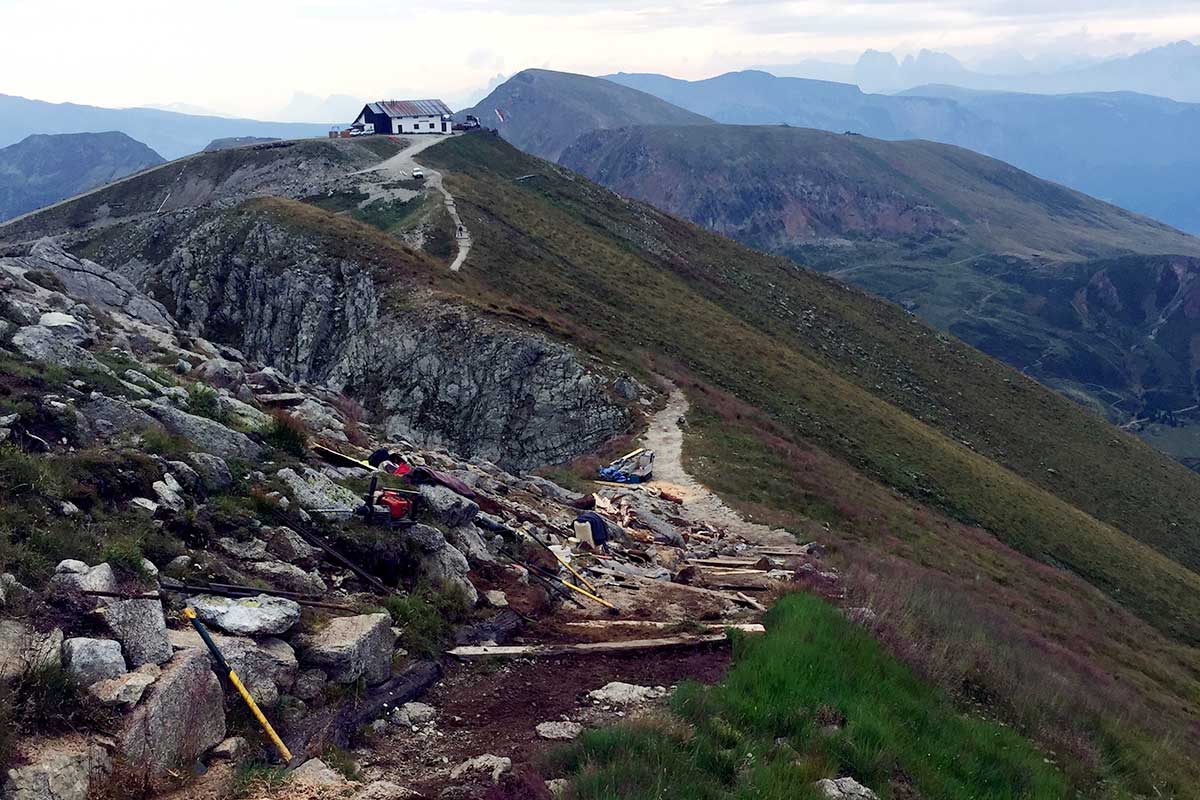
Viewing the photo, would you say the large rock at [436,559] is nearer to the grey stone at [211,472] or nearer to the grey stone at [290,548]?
the grey stone at [290,548]

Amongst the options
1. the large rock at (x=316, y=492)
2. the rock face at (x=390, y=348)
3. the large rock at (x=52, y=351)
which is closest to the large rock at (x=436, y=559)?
the large rock at (x=316, y=492)

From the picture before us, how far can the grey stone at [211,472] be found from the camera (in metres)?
13.3

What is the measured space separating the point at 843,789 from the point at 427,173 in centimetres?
7522

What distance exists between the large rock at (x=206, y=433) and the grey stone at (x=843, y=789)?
1223 centimetres

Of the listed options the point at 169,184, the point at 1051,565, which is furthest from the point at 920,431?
the point at 169,184

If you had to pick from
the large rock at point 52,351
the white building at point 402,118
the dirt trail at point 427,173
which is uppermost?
the white building at point 402,118

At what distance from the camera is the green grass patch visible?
8.34 metres

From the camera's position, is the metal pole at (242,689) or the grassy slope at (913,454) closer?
the metal pole at (242,689)

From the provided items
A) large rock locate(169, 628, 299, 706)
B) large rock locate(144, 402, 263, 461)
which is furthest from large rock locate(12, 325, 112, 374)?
large rock locate(169, 628, 299, 706)

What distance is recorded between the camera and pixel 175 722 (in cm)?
796

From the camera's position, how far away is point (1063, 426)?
229 ft

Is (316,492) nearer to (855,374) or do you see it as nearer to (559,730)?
(559,730)

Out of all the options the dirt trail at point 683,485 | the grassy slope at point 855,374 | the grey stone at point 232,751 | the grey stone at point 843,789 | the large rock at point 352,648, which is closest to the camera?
the grey stone at point 232,751

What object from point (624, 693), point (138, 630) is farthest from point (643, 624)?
point (138, 630)
